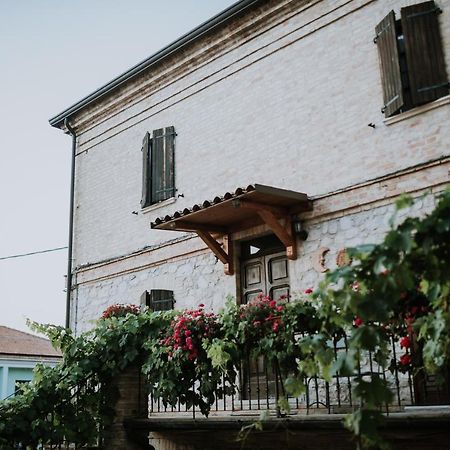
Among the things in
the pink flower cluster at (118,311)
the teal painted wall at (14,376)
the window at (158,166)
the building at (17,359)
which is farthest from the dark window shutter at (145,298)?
the teal painted wall at (14,376)

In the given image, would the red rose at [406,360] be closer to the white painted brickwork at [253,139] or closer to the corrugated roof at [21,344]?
the white painted brickwork at [253,139]

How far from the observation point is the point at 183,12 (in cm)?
1201

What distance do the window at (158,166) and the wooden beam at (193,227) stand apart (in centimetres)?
159

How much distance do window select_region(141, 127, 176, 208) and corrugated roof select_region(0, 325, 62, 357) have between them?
14.2 meters

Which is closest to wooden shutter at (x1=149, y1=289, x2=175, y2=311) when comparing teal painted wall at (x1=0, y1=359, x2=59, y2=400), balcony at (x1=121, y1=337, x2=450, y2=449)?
balcony at (x1=121, y1=337, x2=450, y2=449)

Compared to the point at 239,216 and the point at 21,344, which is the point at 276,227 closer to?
the point at 239,216

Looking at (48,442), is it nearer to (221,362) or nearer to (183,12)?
(221,362)

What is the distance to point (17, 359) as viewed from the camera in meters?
23.2

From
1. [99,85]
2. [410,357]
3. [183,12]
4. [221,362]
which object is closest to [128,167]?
[99,85]

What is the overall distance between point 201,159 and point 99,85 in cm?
336

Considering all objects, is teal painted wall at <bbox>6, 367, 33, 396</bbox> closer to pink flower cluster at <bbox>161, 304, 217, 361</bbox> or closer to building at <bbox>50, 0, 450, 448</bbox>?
building at <bbox>50, 0, 450, 448</bbox>

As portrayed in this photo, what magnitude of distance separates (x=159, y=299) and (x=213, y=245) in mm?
1736

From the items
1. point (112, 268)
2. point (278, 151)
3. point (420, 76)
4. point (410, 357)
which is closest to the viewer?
point (410, 357)

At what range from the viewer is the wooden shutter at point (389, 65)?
7656mm
